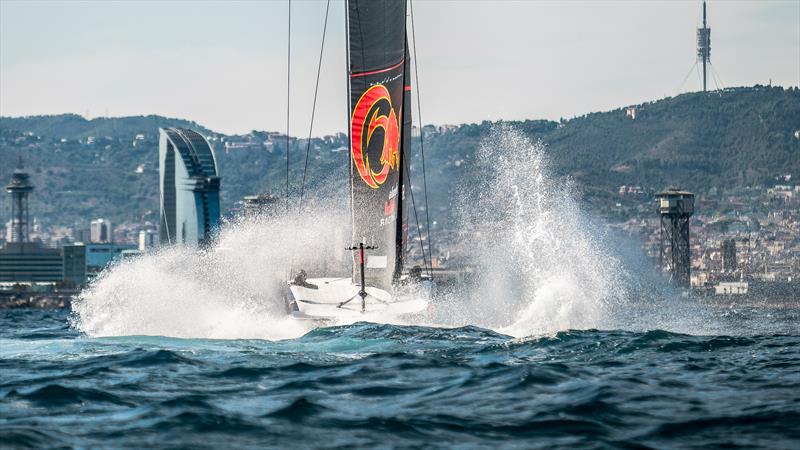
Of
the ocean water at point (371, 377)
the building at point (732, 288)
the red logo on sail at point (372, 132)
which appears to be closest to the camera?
the ocean water at point (371, 377)

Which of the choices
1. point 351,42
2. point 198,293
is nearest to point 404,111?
point 351,42

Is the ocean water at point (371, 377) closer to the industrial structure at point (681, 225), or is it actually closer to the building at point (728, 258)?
the industrial structure at point (681, 225)

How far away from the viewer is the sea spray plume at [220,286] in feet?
118

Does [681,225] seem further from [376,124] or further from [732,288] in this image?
[376,124]

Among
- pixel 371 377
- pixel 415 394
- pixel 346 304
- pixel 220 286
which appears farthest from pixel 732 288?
pixel 415 394

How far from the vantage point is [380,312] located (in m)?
36.3

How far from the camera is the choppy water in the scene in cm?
1711

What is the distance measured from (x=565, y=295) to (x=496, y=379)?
631 inches

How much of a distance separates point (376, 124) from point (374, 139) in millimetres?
429

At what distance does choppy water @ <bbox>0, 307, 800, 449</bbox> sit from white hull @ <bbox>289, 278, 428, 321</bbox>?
6160 mm

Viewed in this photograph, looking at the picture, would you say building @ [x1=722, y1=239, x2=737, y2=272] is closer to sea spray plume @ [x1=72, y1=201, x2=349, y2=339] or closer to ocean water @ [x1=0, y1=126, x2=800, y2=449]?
sea spray plume @ [x1=72, y1=201, x2=349, y2=339]

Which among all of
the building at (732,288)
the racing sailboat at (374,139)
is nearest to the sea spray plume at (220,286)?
the racing sailboat at (374,139)

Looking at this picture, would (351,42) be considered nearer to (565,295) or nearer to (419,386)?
(565,295)

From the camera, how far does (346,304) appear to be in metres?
36.8
